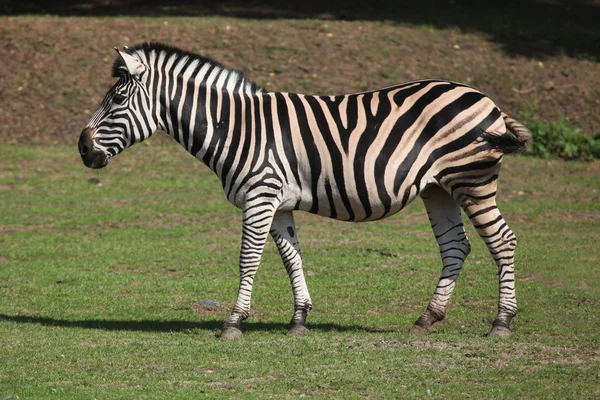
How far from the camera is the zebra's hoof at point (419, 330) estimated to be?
9.89 metres

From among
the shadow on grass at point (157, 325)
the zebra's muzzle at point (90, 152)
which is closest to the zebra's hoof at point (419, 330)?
the shadow on grass at point (157, 325)

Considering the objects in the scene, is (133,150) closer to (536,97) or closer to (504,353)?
(536,97)

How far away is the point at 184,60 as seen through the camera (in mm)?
10359

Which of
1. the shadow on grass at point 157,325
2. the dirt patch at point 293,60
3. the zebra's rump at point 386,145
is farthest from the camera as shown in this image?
the dirt patch at point 293,60

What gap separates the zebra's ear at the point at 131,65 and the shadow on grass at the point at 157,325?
2.82 m

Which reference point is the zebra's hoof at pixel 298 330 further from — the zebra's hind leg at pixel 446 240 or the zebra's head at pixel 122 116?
the zebra's head at pixel 122 116

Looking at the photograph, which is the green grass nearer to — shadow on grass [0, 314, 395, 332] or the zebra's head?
shadow on grass [0, 314, 395, 332]

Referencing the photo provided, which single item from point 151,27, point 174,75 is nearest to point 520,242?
point 174,75

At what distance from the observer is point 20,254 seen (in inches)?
575

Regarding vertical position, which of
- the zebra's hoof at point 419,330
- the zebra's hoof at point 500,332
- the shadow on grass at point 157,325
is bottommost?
the shadow on grass at point 157,325

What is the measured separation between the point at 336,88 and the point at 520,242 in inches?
347

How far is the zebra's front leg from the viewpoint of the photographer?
9711mm

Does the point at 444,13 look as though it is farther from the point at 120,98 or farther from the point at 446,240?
the point at 120,98

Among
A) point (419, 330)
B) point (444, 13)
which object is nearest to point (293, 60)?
point (444, 13)
